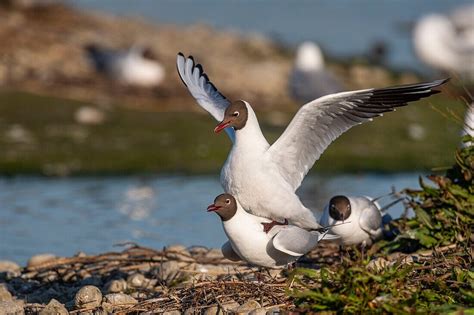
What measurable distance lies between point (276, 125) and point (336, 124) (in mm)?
7211

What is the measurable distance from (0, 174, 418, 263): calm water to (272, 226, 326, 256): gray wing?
2653 mm

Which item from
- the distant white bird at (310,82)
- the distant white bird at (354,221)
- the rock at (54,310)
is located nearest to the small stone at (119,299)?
the rock at (54,310)

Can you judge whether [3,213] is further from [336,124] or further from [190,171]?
[336,124]

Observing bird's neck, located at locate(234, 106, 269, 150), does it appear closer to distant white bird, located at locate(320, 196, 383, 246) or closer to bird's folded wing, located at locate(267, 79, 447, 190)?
bird's folded wing, located at locate(267, 79, 447, 190)

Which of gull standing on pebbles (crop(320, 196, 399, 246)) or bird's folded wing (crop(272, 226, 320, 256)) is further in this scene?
gull standing on pebbles (crop(320, 196, 399, 246))

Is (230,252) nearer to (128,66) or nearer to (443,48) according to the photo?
(128,66)

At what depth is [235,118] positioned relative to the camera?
6812 mm

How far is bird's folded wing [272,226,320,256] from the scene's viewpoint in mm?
6215

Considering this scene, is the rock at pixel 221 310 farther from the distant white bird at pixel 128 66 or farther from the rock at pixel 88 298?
the distant white bird at pixel 128 66

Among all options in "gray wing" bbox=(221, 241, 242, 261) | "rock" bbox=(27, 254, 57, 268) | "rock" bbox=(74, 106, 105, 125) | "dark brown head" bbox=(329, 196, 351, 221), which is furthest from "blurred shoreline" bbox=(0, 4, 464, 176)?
"gray wing" bbox=(221, 241, 242, 261)

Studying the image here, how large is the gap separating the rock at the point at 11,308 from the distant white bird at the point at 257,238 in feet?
4.00

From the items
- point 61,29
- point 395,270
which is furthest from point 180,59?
point 61,29

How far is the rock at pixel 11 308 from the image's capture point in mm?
5906

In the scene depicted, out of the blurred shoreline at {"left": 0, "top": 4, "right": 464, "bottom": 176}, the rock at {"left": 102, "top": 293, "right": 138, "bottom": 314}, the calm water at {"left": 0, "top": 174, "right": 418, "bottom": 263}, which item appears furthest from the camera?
the blurred shoreline at {"left": 0, "top": 4, "right": 464, "bottom": 176}
